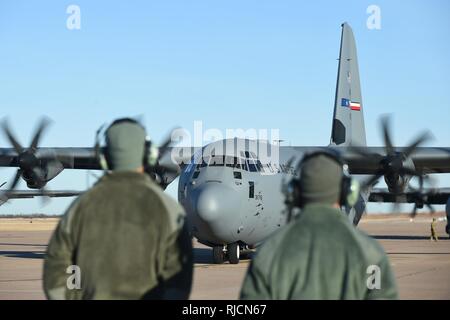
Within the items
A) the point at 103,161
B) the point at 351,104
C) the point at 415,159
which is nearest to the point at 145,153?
the point at 103,161

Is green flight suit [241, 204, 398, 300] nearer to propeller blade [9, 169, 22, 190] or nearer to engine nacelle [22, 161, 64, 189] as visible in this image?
engine nacelle [22, 161, 64, 189]

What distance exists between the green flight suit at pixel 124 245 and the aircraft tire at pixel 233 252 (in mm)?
16383

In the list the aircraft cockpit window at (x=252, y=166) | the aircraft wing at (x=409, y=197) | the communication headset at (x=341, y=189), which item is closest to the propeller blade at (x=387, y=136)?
the aircraft cockpit window at (x=252, y=166)

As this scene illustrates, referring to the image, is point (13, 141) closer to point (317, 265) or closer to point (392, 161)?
point (392, 161)

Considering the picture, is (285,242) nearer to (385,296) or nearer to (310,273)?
(310,273)

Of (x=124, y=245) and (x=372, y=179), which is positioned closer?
(x=124, y=245)

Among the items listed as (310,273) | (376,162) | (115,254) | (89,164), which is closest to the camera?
(310,273)

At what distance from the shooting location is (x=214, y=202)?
60.7 feet

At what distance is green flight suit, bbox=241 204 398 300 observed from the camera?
391cm

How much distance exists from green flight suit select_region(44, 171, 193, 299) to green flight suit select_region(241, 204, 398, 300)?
65 centimetres

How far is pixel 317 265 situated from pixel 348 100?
2724cm

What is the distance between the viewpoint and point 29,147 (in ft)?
78.9
